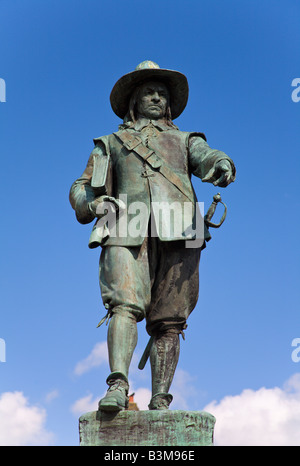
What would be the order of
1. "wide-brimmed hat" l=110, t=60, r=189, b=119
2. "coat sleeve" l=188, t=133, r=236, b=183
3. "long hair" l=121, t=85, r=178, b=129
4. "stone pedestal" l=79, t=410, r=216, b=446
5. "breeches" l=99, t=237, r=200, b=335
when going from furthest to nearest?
"long hair" l=121, t=85, r=178, b=129 < "wide-brimmed hat" l=110, t=60, r=189, b=119 < "coat sleeve" l=188, t=133, r=236, b=183 < "breeches" l=99, t=237, r=200, b=335 < "stone pedestal" l=79, t=410, r=216, b=446

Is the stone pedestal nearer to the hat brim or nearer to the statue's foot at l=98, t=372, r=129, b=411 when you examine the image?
the statue's foot at l=98, t=372, r=129, b=411

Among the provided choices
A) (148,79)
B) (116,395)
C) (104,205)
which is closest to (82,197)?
(104,205)

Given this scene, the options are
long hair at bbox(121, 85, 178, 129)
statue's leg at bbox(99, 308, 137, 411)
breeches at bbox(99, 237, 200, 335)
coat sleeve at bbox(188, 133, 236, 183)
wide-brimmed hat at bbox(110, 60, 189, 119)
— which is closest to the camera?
statue's leg at bbox(99, 308, 137, 411)

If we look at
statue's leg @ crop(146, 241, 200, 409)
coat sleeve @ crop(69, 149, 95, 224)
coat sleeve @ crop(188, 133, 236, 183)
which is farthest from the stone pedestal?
coat sleeve @ crop(188, 133, 236, 183)

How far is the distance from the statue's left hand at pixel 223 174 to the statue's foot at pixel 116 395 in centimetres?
222

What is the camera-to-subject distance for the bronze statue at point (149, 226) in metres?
7.62

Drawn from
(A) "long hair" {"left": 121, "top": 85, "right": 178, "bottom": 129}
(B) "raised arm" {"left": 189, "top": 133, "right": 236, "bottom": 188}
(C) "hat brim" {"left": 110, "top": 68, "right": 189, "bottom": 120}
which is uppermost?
(C) "hat brim" {"left": 110, "top": 68, "right": 189, "bottom": 120}

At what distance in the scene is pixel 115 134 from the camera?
8570 millimetres

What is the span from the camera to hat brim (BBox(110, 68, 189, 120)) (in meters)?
8.65

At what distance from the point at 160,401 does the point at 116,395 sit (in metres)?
0.82

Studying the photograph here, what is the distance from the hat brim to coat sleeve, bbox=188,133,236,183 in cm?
56

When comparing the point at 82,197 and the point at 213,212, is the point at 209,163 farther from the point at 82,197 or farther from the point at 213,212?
the point at 82,197
